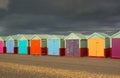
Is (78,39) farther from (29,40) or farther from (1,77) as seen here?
(1,77)

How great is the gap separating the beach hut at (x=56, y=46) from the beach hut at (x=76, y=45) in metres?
1.28

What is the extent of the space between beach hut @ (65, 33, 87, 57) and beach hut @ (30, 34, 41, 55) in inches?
278

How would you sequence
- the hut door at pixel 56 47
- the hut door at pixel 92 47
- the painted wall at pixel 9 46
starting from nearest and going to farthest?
the hut door at pixel 92 47
the hut door at pixel 56 47
the painted wall at pixel 9 46

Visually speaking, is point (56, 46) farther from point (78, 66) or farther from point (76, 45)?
point (78, 66)

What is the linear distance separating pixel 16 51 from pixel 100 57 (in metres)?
21.5

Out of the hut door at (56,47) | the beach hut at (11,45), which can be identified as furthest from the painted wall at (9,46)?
the hut door at (56,47)

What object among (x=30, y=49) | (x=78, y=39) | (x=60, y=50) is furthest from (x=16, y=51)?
(x=78, y=39)

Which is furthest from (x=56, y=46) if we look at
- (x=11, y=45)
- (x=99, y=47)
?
(x=11, y=45)

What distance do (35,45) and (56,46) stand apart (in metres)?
6.29

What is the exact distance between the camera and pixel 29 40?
50969mm

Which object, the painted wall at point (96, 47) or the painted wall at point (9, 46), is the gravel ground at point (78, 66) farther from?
the painted wall at point (9, 46)

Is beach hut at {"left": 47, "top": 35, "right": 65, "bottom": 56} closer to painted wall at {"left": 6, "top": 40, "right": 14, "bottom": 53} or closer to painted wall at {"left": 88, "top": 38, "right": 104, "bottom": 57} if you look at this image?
painted wall at {"left": 88, "top": 38, "right": 104, "bottom": 57}

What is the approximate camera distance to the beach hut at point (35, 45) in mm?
48969

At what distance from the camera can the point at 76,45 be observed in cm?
4219
